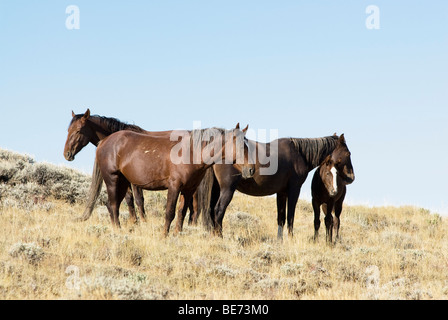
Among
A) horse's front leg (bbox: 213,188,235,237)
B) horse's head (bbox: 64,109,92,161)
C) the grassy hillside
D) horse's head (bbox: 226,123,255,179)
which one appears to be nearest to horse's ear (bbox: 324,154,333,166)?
the grassy hillside

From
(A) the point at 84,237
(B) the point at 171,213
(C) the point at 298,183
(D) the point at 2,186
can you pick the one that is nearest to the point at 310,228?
(C) the point at 298,183

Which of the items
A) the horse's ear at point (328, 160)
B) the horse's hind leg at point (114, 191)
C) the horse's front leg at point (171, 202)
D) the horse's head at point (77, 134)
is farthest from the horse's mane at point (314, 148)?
the horse's head at point (77, 134)

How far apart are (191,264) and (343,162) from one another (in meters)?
4.81

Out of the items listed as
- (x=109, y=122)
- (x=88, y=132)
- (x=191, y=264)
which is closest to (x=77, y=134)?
(x=88, y=132)

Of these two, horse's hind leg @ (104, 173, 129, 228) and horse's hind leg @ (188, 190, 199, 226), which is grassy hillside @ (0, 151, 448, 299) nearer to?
horse's hind leg @ (104, 173, 129, 228)

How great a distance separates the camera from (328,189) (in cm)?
1155

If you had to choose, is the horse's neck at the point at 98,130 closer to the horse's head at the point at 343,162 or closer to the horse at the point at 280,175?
the horse at the point at 280,175

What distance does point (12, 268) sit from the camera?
7.77m

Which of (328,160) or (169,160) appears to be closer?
(169,160)

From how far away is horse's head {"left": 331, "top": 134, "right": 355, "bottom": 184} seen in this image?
11.8 metres

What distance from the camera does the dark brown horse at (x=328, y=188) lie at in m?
11.5

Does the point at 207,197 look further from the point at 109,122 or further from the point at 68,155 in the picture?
the point at 68,155

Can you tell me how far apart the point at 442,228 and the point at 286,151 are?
8.06 meters
